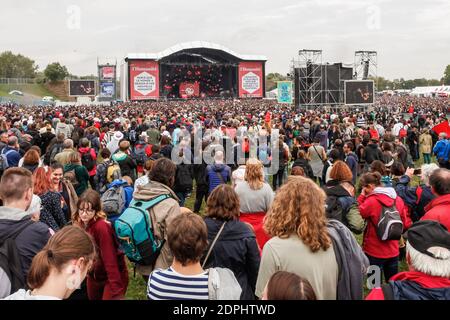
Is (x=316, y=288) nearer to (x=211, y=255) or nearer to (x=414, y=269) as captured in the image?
(x=414, y=269)

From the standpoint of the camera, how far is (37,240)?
234 cm

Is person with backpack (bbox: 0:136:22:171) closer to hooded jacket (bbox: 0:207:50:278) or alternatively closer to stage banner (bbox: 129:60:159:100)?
hooded jacket (bbox: 0:207:50:278)

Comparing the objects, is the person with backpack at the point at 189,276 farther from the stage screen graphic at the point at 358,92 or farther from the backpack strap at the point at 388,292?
the stage screen graphic at the point at 358,92

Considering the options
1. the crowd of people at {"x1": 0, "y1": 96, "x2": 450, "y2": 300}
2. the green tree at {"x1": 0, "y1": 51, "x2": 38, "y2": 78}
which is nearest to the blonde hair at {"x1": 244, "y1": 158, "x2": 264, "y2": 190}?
the crowd of people at {"x1": 0, "y1": 96, "x2": 450, "y2": 300}

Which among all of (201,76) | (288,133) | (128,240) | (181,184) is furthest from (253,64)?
(128,240)

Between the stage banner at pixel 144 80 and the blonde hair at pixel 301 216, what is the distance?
41.1 m

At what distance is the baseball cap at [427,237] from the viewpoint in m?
1.91

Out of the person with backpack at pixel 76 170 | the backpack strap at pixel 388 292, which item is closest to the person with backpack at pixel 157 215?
the backpack strap at pixel 388 292

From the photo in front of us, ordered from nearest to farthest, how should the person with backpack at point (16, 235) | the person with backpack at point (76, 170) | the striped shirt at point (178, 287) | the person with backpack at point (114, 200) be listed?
the striped shirt at point (178, 287) < the person with backpack at point (16, 235) < the person with backpack at point (114, 200) < the person with backpack at point (76, 170)

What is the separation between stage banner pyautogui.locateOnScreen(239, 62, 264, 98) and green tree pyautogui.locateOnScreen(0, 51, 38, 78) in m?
56.4

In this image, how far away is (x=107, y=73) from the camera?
43.1m

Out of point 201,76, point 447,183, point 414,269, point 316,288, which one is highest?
point 201,76

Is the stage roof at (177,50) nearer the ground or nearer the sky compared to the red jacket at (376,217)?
nearer the sky
